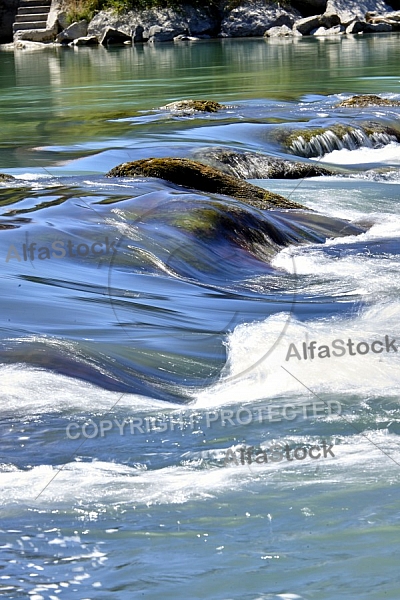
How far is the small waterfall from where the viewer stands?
13.1 m

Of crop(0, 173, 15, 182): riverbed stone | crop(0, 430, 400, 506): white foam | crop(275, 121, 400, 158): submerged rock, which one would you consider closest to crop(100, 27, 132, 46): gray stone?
crop(275, 121, 400, 158): submerged rock

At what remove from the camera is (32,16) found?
42656mm

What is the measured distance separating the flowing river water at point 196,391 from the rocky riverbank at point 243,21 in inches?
1167

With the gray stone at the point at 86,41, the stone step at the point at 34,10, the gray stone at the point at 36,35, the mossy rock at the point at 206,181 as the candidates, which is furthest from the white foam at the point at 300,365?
the stone step at the point at 34,10

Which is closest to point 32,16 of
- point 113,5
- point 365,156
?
point 113,5

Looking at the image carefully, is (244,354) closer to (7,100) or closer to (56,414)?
(56,414)

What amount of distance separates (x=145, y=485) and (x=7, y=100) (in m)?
17.8

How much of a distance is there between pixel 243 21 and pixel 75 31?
7330mm

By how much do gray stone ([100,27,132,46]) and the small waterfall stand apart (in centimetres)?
2796

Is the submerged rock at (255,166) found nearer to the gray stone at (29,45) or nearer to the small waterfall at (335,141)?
the small waterfall at (335,141)

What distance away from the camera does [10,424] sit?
4.05 m

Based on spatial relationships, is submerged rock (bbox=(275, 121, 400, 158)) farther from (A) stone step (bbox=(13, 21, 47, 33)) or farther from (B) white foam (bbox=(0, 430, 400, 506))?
(A) stone step (bbox=(13, 21, 47, 33))

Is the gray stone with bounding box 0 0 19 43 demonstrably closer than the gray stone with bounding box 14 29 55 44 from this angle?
No

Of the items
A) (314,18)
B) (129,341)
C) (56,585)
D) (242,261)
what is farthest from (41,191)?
(314,18)
